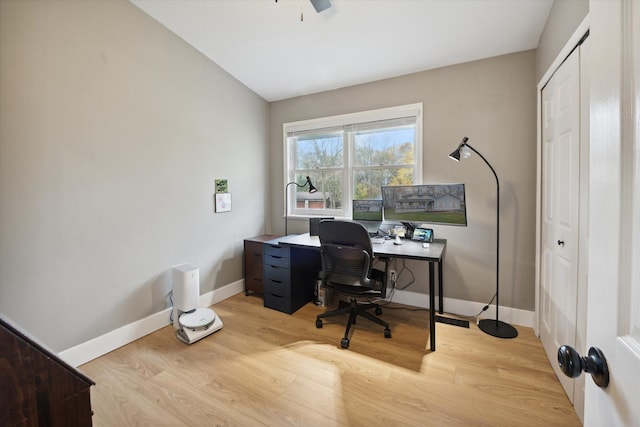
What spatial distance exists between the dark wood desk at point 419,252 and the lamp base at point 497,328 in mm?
370

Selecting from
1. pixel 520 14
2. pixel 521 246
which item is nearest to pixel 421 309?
pixel 521 246

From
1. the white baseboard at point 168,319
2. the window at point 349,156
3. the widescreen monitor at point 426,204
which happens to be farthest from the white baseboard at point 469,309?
the window at point 349,156

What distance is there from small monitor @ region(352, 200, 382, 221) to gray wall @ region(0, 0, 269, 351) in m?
1.61

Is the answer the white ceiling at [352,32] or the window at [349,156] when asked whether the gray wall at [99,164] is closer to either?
the white ceiling at [352,32]

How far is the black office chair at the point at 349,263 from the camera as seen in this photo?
6.89 feet

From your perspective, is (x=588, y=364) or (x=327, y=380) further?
(x=327, y=380)

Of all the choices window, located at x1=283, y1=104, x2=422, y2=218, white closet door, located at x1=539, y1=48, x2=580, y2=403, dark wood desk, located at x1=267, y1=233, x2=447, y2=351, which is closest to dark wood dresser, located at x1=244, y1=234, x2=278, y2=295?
dark wood desk, located at x1=267, y1=233, x2=447, y2=351

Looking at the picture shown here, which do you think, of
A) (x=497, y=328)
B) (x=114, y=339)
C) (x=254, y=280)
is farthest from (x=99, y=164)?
(x=497, y=328)

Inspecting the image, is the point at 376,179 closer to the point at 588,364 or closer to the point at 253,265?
the point at 253,265

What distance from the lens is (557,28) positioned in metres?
1.77

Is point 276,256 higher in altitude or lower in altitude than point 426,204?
lower

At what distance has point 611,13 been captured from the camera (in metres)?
0.50

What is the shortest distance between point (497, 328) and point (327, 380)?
163cm

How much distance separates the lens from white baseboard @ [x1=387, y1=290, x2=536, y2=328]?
7.93 ft
